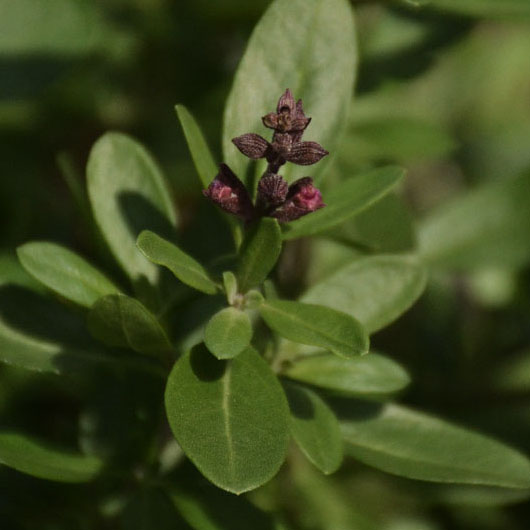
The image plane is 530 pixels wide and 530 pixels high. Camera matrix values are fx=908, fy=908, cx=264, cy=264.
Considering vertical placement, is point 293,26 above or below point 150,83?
above

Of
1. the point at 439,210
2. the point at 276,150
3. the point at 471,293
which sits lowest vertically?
the point at 471,293

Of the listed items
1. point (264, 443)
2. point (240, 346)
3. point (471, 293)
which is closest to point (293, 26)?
point (240, 346)

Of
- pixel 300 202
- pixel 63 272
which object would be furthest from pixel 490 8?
pixel 63 272

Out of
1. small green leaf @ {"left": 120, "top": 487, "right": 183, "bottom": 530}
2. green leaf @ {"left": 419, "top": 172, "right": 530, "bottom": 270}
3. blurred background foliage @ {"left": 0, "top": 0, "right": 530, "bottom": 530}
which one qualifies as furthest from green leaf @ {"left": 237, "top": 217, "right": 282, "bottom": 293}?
green leaf @ {"left": 419, "top": 172, "right": 530, "bottom": 270}

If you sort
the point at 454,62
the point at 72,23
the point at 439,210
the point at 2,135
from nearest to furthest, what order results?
the point at 72,23 < the point at 439,210 < the point at 2,135 < the point at 454,62

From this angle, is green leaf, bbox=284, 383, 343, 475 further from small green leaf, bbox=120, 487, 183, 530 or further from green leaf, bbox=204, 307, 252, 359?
small green leaf, bbox=120, 487, 183, 530

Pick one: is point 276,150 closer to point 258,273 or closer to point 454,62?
point 258,273

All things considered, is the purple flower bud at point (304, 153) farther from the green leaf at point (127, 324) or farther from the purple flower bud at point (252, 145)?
the green leaf at point (127, 324)

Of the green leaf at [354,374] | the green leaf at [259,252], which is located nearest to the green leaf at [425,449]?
the green leaf at [354,374]
